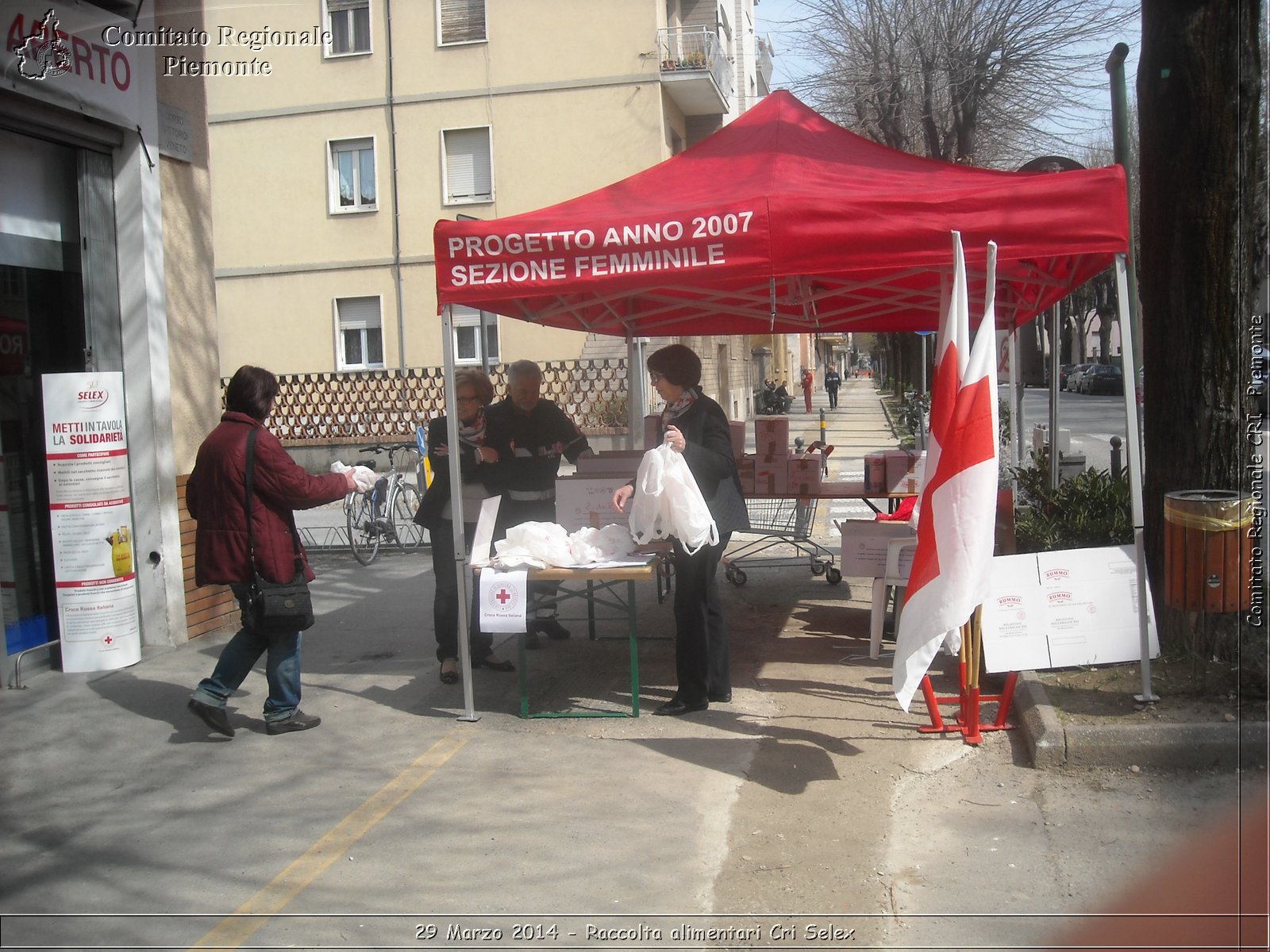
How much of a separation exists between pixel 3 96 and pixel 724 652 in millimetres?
5127

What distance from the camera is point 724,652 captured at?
6008 mm

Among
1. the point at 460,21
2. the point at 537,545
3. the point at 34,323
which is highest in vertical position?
the point at 460,21

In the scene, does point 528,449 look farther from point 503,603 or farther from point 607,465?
point 503,603

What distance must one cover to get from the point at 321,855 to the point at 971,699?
3064 mm

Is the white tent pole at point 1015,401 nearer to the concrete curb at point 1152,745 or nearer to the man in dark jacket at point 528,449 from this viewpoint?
the man in dark jacket at point 528,449

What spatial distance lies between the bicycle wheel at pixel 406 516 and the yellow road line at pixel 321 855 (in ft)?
22.7

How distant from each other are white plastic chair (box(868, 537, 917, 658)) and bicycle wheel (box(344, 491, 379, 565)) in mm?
6091

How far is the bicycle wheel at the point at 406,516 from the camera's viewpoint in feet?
40.2

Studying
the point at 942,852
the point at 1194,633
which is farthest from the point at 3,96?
the point at 1194,633

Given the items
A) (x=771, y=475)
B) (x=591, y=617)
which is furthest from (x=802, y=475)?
(x=591, y=617)

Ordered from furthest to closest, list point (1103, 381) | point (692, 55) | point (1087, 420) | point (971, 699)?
point (1103, 381), point (1087, 420), point (692, 55), point (971, 699)

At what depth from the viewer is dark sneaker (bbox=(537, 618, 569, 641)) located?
7629 mm

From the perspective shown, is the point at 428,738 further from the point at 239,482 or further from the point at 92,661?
the point at 92,661

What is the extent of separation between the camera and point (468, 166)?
22.7 m
